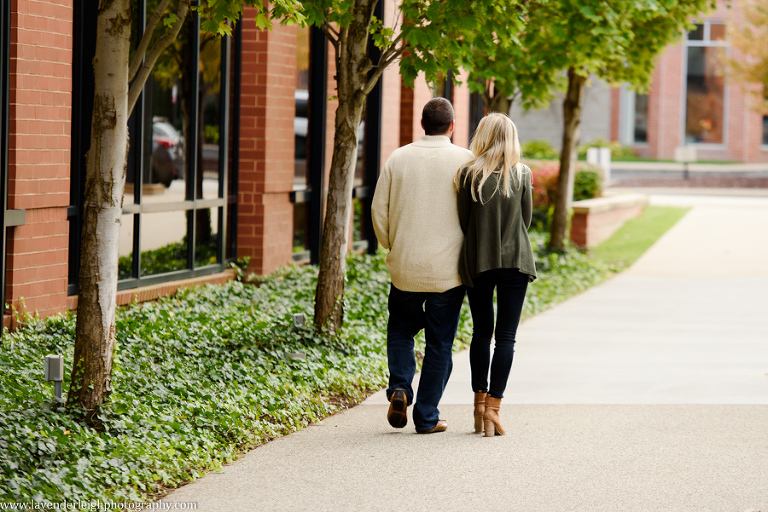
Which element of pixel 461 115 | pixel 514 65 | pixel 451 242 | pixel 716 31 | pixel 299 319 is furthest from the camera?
pixel 716 31

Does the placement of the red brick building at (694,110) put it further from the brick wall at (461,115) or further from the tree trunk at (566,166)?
the tree trunk at (566,166)

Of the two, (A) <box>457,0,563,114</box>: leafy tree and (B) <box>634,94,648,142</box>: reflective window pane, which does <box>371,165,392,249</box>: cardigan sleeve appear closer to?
(A) <box>457,0,563,114</box>: leafy tree

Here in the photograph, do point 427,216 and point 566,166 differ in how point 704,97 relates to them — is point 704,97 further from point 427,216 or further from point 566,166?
point 427,216

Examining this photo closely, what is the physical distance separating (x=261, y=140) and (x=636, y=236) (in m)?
9.78

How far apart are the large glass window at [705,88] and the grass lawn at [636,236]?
2156 centimetres

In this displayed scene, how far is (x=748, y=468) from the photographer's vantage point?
512 cm

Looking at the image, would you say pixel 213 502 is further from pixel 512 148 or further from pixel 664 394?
pixel 664 394

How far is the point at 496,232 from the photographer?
536 centimetres

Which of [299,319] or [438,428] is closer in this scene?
[438,428]

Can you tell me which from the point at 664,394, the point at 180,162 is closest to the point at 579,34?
the point at 180,162

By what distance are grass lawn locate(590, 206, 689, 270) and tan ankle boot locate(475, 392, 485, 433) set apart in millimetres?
9435

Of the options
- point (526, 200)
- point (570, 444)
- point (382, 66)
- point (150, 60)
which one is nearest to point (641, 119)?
point (382, 66)

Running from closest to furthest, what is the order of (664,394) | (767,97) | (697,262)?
1. (664,394)
2. (697,262)
3. (767,97)

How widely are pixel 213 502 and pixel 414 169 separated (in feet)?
6.63
